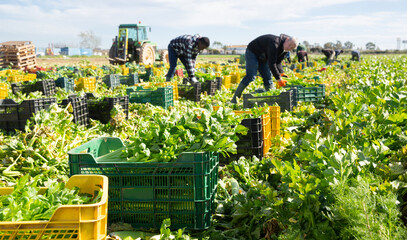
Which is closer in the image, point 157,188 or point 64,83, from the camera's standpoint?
point 157,188

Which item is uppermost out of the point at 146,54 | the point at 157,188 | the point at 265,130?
the point at 146,54

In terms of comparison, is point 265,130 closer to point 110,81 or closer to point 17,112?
point 17,112

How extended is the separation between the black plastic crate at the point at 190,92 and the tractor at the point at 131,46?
1246cm

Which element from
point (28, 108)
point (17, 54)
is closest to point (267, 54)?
point (28, 108)

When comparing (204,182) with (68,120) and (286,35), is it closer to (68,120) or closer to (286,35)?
(68,120)

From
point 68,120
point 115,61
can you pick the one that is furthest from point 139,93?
point 115,61

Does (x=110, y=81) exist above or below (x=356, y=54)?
below

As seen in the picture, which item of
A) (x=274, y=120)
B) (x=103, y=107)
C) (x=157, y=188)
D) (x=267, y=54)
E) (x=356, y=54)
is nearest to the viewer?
(x=157, y=188)

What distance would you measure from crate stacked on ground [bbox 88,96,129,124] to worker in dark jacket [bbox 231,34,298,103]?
2104 mm

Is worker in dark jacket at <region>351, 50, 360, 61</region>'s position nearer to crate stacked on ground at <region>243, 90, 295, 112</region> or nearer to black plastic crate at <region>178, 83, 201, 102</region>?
black plastic crate at <region>178, 83, 201, 102</region>

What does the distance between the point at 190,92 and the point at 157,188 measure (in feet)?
21.2

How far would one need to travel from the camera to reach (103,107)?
6.87 metres

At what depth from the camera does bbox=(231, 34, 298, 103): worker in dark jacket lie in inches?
291

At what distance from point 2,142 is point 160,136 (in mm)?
2844
